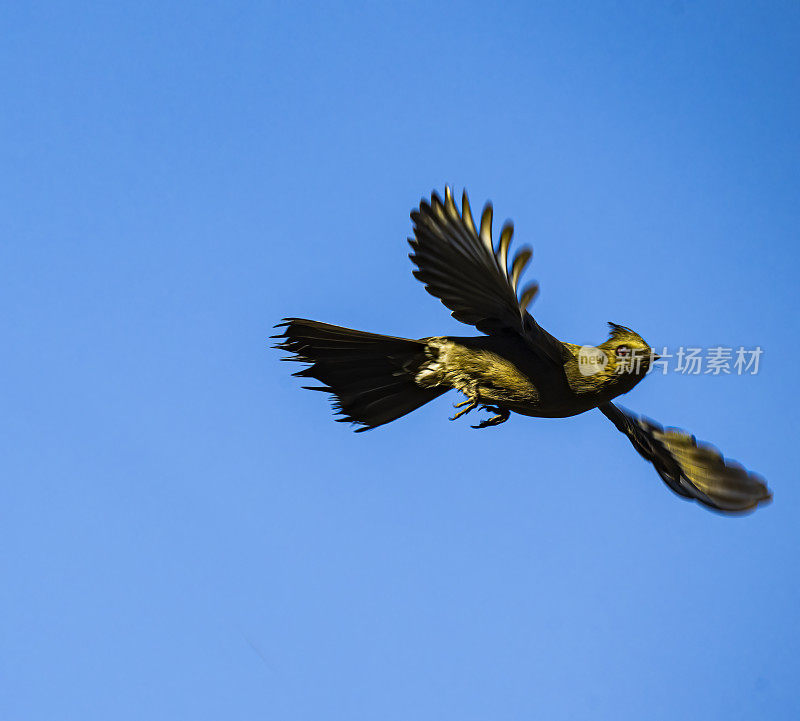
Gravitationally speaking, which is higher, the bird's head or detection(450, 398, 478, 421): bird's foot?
the bird's head

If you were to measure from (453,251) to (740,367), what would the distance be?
1677 mm

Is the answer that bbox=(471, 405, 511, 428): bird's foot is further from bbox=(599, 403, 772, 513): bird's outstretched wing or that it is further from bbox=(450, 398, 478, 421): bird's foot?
bbox=(599, 403, 772, 513): bird's outstretched wing

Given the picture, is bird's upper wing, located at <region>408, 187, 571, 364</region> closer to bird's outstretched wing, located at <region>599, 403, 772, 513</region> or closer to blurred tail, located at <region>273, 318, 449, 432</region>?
blurred tail, located at <region>273, 318, 449, 432</region>

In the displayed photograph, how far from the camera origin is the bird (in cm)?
394

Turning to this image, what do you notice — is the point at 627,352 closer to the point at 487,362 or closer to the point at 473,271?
the point at 487,362

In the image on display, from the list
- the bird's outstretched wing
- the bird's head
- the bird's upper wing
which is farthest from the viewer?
the bird's outstretched wing

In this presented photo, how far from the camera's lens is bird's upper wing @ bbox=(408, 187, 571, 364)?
3.86m

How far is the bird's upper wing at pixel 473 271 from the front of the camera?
3.86 m

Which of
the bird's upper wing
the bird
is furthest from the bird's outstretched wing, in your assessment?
the bird's upper wing

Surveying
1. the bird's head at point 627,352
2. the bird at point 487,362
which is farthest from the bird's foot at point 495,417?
the bird's head at point 627,352

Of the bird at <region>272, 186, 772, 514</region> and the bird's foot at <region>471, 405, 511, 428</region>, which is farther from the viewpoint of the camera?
the bird's foot at <region>471, 405, 511, 428</region>

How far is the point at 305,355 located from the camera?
14.5 ft

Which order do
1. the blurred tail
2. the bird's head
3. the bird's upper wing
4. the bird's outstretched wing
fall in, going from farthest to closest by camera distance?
the bird's outstretched wing → the blurred tail → the bird's head → the bird's upper wing

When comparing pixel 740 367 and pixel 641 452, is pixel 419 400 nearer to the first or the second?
pixel 641 452
